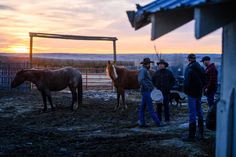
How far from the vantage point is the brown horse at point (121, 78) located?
48.9 feet

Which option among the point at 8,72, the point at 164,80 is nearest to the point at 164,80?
the point at 164,80

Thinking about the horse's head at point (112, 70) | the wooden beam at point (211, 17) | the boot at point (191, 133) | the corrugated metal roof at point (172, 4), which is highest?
the corrugated metal roof at point (172, 4)

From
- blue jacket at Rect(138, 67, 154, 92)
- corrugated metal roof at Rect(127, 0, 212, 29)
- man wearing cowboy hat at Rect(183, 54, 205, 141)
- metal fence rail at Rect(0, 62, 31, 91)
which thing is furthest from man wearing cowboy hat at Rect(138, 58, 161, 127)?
metal fence rail at Rect(0, 62, 31, 91)

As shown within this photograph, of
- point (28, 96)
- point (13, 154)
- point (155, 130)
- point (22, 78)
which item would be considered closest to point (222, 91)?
point (13, 154)

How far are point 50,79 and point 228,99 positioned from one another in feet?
33.9

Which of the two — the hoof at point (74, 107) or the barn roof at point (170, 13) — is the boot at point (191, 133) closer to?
the barn roof at point (170, 13)

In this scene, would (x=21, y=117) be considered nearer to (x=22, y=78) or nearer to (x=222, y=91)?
(x=22, y=78)

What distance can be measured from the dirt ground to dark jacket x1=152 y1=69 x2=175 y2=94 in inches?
37.7

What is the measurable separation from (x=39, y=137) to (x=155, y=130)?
8.95ft

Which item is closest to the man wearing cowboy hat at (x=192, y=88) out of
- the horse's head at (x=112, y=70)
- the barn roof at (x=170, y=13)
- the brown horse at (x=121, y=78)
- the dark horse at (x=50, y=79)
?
the barn roof at (x=170, y=13)

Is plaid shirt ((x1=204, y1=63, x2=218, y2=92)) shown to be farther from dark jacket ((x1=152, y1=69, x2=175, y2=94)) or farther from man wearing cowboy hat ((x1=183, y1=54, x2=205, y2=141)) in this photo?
man wearing cowboy hat ((x1=183, y1=54, x2=205, y2=141))

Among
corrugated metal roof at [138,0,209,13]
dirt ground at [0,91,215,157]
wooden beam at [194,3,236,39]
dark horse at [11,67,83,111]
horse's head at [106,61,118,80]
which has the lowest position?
dirt ground at [0,91,215,157]

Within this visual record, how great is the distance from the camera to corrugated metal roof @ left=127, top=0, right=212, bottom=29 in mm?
→ 4133

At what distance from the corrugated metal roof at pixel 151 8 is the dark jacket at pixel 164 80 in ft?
20.7
